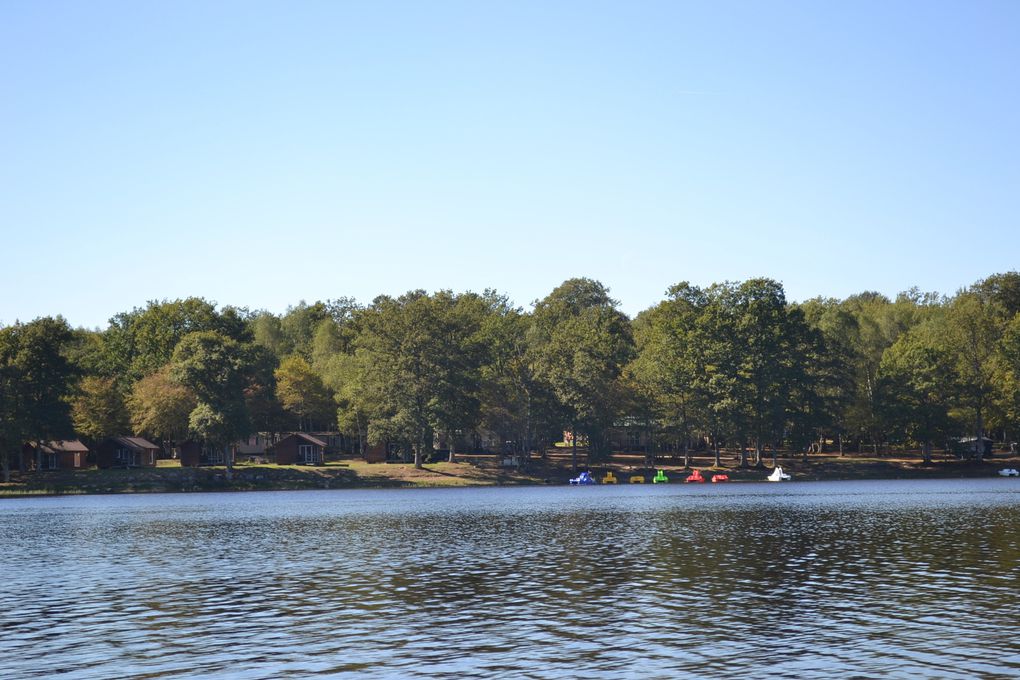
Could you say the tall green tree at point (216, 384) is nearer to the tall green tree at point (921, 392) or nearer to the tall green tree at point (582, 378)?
the tall green tree at point (582, 378)

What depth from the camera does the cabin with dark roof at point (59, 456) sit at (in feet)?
529

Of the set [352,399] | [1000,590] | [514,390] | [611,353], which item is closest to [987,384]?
[611,353]

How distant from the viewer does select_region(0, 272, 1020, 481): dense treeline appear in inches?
6068

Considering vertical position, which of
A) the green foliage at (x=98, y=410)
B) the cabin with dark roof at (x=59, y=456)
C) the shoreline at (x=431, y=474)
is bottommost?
the shoreline at (x=431, y=474)

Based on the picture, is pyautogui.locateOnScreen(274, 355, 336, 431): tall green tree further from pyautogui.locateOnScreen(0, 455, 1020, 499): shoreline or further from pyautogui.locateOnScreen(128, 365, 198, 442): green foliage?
pyautogui.locateOnScreen(128, 365, 198, 442): green foliage

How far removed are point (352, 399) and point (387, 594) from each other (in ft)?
434

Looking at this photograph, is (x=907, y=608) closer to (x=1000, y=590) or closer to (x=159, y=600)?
(x=1000, y=590)

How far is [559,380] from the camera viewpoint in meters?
162

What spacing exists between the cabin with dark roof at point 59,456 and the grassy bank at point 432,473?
29.9 feet

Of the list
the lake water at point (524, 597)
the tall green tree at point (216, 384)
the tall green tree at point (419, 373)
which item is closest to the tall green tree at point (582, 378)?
the tall green tree at point (419, 373)

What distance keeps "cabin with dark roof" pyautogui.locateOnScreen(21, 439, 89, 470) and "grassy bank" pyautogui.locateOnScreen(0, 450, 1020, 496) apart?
910 centimetres

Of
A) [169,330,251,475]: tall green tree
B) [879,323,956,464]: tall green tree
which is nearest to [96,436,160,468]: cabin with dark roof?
[169,330,251,475]: tall green tree

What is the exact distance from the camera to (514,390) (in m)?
168

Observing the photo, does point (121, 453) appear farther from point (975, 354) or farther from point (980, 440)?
point (975, 354)
